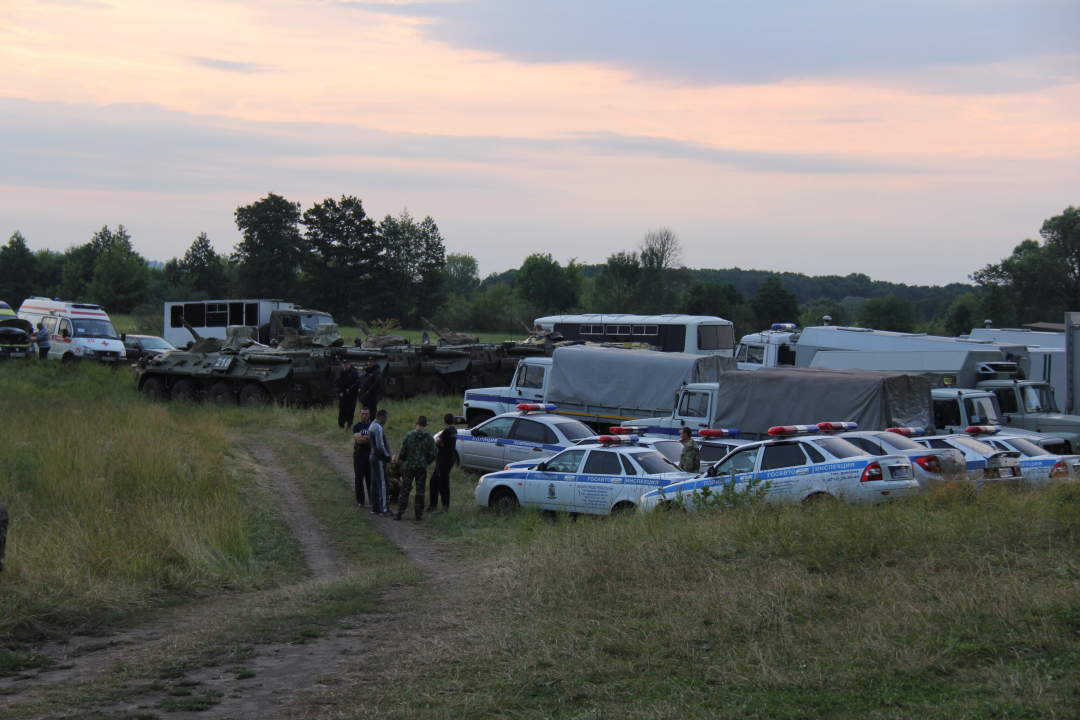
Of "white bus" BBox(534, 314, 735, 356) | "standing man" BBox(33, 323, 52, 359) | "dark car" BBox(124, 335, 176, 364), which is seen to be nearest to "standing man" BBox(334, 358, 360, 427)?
"white bus" BBox(534, 314, 735, 356)

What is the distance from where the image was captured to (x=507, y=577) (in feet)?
27.8

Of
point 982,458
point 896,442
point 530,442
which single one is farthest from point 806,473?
point 530,442

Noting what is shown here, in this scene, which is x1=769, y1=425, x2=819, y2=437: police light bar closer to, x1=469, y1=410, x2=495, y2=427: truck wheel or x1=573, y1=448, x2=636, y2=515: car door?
x1=573, y1=448, x2=636, y2=515: car door

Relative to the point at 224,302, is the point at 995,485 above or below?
below

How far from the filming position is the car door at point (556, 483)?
12448 millimetres

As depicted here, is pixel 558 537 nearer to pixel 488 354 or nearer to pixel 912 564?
pixel 912 564

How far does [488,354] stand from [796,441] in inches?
688

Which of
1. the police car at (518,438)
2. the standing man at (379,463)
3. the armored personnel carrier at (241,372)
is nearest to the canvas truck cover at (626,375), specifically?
the police car at (518,438)

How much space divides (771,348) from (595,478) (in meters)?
16.3

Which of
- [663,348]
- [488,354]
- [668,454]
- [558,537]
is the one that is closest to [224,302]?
[488,354]

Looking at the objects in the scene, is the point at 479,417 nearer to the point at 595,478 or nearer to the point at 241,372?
the point at 241,372

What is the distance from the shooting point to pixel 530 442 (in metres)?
15.2

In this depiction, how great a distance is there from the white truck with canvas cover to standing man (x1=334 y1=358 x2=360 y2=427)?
2.45 m

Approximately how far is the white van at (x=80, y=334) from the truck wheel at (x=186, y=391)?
5969 millimetres
